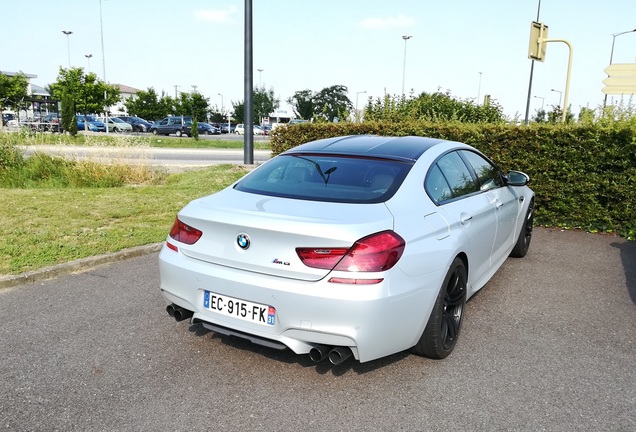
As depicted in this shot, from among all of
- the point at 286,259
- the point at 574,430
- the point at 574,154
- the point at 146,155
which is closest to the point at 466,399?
the point at 574,430

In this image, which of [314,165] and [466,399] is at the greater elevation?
[314,165]

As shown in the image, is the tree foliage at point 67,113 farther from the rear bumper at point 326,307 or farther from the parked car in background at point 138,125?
the rear bumper at point 326,307

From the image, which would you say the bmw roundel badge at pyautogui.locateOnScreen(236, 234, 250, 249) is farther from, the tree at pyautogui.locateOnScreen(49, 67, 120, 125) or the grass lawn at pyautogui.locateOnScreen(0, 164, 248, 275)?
the tree at pyautogui.locateOnScreen(49, 67, 120, 125)

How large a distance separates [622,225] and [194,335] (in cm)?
693

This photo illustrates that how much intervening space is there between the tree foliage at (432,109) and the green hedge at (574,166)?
472 cm

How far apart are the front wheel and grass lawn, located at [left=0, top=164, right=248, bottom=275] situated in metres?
3.99

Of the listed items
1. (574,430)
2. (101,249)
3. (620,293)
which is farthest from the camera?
(101,249)

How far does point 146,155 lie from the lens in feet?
38.3

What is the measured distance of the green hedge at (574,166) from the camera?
761 cm

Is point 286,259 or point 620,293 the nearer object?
point 286,259

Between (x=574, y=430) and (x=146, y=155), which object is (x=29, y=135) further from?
(x=574, y=430)

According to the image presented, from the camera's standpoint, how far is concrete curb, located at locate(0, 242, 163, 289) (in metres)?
4.77

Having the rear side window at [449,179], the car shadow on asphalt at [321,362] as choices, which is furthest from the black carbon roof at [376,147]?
the car shadow on asphalt at [321,362]

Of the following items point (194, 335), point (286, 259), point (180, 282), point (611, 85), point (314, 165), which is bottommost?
point (194, 335)
